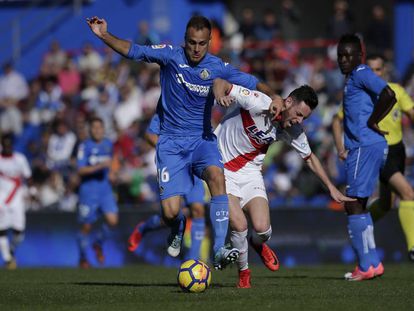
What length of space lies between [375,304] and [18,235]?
11.6m

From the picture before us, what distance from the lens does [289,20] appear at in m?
24.6

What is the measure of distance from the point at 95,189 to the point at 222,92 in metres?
8.48

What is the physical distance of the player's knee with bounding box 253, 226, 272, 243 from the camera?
10.8m

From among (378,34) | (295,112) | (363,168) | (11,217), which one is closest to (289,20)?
(378,34)

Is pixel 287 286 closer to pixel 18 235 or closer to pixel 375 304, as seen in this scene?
pixel 375 304

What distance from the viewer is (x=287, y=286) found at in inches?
421

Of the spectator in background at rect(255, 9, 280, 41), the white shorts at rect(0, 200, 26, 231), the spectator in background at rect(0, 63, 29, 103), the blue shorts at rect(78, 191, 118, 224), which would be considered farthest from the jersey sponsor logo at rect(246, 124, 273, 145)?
the spectator in background at rect(0, 63, 29, 103)

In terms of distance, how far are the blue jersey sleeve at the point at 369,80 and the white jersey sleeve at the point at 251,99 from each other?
1521mm

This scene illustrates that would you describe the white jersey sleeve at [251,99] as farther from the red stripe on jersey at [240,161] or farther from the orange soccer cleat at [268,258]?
the orange soccer cleat at [268,258]

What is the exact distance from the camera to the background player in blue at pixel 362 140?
11.5m

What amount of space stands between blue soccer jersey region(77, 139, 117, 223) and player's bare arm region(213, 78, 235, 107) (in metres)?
8.00

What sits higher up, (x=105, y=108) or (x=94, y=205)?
(x=105, y=108)

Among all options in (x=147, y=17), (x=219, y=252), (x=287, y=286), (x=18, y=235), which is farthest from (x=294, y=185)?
(x=219, y=252)

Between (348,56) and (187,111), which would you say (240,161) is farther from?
(348,56)
